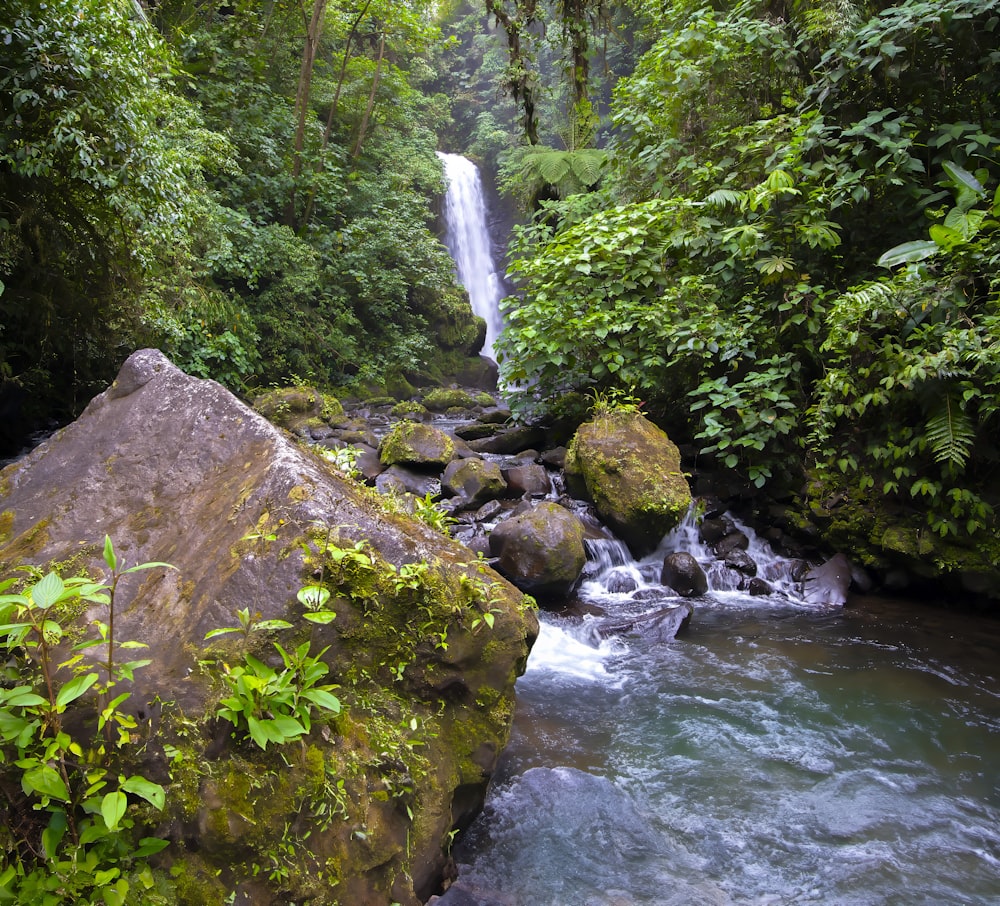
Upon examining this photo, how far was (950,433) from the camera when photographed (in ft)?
17.5

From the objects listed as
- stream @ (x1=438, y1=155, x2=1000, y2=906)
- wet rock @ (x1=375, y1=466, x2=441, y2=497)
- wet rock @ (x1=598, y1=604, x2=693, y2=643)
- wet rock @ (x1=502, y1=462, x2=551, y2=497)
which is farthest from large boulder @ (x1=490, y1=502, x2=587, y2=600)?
wet rock @ (x1=375, y1=466, x2=441, y2=497)

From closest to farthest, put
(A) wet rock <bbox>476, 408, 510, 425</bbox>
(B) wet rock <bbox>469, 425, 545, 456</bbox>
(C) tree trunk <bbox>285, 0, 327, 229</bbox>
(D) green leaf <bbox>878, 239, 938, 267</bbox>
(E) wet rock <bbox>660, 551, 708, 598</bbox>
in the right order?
(D) green leaf <bbox>878, 239, 938, 267</bbox>, (E) wet rock <bbox>660, 551, 708, 598</bbox>, (B) wet rock <bbox>469, 425, 545, 456</bbox>, (A) wet rock <bbox>476, 408, 510, 425</bbox>, (C) tree trunk <bbox>285, 0, 327, 229</bbox>

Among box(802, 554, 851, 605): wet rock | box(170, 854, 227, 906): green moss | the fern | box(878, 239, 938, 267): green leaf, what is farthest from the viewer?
box(802, 554, 851, 605): wet rock

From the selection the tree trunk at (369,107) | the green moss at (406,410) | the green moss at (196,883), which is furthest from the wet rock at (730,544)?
the tree trunk at (369,107)

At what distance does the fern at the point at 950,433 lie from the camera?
5312 millimetres

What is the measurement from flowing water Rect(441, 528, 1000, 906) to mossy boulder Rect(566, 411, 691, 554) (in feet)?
3.60

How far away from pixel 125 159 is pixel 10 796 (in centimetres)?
640

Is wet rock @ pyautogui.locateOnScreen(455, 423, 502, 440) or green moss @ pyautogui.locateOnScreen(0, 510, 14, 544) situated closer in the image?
green moss @ pyautogui.locateOnScreen(0, 510, 14, 544)

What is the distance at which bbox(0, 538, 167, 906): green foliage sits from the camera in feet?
5.69

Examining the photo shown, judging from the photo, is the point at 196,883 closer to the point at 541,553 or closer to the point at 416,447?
the point at 541,553

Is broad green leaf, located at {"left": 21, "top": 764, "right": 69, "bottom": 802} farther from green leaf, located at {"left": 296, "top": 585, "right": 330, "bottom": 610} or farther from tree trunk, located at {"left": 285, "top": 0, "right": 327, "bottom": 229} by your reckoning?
tree trunk, located at {"left": 285, "top": 0, "right": 327, "bottom": 229}

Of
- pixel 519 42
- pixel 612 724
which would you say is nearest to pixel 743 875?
pixel 612 724

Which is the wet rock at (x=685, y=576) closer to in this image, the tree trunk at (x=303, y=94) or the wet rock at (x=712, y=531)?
the wet rock at (x=712, y=531)

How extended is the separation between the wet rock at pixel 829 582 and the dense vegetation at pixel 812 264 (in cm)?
79
